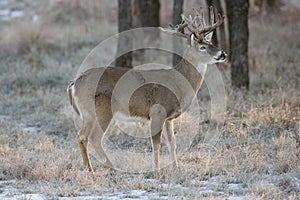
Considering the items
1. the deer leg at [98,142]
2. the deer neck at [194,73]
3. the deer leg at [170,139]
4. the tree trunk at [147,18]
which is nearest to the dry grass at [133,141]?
the deer leg at [98,142]

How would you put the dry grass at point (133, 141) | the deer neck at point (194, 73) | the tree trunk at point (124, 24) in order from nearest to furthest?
the dry grass at point (133, 141) → the deer neck at point (194, 73) → the tree trunk at point (124, 24)

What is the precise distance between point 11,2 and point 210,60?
706 inches

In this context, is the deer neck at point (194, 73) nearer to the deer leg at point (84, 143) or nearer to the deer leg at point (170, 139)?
the deer leg at point (170, 139)

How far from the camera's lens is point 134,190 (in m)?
7.19

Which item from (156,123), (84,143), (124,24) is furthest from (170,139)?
(124,24)

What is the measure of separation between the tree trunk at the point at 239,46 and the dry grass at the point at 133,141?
1.32 feet

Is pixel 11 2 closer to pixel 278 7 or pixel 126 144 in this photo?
pixel 278 7

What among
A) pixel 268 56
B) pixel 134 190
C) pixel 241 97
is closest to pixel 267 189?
pixel 134 190

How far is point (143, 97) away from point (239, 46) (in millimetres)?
4847

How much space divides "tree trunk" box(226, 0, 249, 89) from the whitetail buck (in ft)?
13.7

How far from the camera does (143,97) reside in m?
8.48

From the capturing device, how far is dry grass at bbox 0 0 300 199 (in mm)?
7340

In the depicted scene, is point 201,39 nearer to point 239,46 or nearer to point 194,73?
point 194,73

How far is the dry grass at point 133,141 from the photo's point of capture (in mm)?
7340
